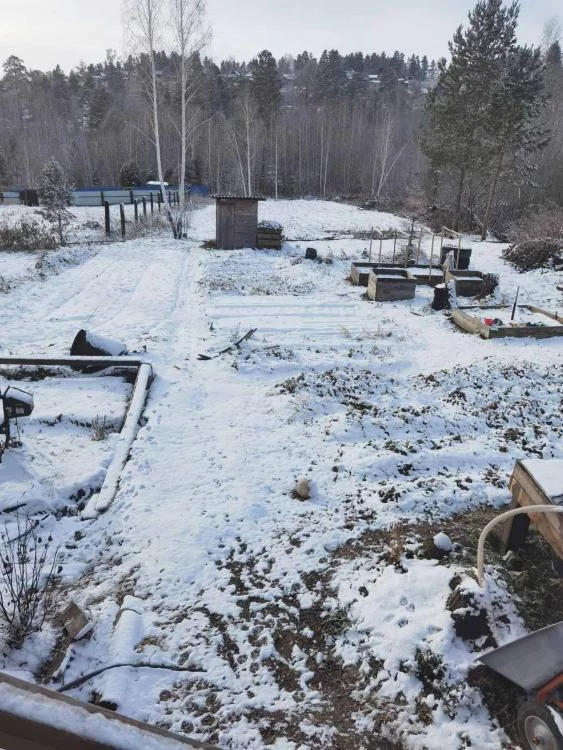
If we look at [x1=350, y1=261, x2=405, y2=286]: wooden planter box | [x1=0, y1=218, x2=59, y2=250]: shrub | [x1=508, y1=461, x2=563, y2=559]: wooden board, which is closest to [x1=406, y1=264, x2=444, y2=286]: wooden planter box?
[x1=350, y1=261, x2=405, y2=286]: wooden planter box

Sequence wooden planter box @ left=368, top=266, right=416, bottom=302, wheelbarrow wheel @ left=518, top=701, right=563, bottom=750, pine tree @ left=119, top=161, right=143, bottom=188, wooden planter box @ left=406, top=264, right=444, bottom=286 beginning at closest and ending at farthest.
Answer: wheelbarrow wheel @ left=518, top=701, right=563, bottom=750 → wooden planter box @ left=368, top=266, right=416, bottom=302 → wooden planter box @ left=406, top=264, right=444, bottom=286 → pine tree @ left=119, top=161, right=143, bottom=188

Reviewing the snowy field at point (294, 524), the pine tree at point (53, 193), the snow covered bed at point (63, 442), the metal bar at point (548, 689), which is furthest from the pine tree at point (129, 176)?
the metal bar at point (548, 689)

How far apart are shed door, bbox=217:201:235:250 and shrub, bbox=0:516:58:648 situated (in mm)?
16638

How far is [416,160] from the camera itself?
187ft

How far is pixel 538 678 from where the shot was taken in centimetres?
264

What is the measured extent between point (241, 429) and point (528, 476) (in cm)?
368

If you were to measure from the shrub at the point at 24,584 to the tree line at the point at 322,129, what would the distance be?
19.8 meters

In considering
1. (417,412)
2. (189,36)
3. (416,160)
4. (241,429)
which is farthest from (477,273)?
(416,160)

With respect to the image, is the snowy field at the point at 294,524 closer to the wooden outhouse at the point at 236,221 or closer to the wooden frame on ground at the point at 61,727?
the wooden frame on ground at the point at 61,727

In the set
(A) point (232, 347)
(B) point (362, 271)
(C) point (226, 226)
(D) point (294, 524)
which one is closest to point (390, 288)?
(B) point (362, 271)

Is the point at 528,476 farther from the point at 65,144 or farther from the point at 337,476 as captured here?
the point at 65,144

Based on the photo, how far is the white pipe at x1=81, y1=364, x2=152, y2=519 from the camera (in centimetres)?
498

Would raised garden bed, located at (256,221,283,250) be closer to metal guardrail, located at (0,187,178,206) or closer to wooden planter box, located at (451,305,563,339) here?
wooden planter box, located at (451,305,563,339)

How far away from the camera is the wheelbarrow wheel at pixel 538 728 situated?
2393 millimetres
